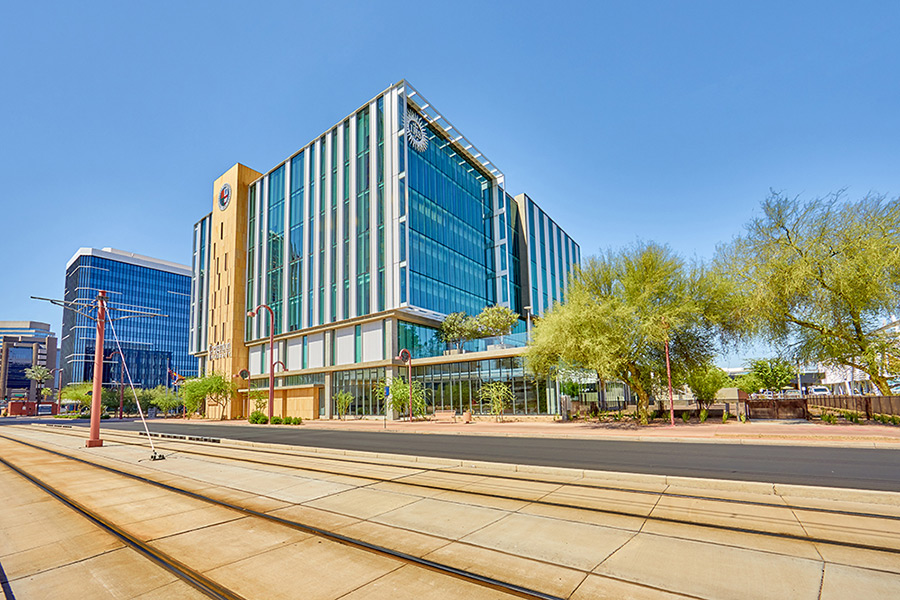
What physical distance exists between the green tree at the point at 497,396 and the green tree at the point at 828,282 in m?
17.4

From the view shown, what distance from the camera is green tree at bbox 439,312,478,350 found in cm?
4778

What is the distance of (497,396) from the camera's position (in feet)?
116

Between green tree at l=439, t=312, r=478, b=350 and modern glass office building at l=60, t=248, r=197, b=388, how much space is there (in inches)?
4622

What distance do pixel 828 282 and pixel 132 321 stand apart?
543 feet

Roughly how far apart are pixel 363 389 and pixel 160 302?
448 feet

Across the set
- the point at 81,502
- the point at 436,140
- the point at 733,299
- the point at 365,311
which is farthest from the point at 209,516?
the point at 436,140

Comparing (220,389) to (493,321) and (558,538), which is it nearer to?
(493,321)

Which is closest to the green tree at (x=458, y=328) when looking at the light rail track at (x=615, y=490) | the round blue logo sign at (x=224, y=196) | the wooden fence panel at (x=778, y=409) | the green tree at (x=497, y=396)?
the green tree at (x=497, y=396)

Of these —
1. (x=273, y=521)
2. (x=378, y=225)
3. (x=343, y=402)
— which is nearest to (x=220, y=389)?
(x=343, y=402)

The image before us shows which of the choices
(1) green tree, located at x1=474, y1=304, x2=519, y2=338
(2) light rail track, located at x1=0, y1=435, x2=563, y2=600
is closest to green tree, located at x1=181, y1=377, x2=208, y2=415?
(1) green tree, located at x1=474, y1=304, x2=519, y2=338

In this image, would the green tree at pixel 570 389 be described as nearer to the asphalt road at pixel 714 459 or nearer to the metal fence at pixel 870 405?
the metal fence at pixel 870 405

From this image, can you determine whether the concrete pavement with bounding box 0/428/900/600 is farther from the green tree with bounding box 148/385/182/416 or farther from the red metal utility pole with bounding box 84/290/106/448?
the green tree with bounding box 148/385/182/416

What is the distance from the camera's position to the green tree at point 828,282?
22.5 meters

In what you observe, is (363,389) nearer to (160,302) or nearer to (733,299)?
(733,299)
